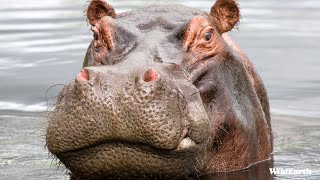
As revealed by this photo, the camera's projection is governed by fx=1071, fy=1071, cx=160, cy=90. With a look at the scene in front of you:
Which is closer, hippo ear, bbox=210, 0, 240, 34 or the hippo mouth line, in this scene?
the hippo mouth line

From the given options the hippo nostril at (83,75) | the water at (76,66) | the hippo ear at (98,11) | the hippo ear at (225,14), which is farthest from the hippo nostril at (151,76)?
the water at (76,66)

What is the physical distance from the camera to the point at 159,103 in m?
7.78

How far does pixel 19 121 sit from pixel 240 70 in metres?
4.13

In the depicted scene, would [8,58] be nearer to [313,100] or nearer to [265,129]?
[313,100]

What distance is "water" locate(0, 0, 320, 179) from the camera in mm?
11047

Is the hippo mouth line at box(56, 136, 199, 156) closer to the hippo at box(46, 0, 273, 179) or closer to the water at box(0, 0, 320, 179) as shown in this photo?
the hippo at box(46, 0, 273, 179)

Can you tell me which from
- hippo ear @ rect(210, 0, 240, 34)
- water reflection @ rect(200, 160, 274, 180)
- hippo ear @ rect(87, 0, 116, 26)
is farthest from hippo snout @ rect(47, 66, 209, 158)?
hippo ear @ rect(87, 0, 116, 26)

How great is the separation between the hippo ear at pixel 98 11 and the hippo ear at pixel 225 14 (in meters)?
0.94

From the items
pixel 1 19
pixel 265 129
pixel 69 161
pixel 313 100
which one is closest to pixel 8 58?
pixel 1 19

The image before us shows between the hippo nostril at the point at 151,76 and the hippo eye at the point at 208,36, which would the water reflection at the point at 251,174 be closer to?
the hippo eye at the point at 208,36

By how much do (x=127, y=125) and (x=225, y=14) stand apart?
2231mm

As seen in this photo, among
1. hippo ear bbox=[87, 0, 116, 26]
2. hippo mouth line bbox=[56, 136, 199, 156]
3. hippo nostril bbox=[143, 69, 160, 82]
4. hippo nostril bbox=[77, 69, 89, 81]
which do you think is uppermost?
hippo nostril bbox=[143, 69, 160, 82]

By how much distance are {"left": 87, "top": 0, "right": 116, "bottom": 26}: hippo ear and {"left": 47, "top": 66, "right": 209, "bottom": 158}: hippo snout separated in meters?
1.83

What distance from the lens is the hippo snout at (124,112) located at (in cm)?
774
